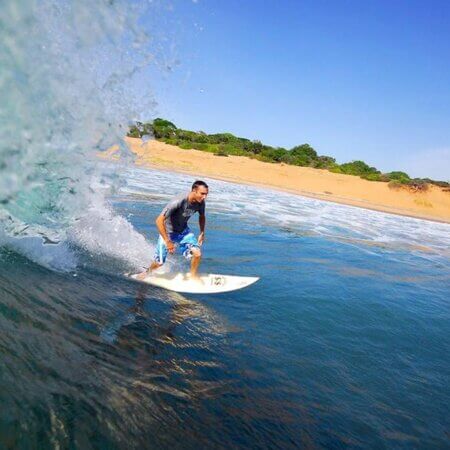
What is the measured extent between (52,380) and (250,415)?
1516mm

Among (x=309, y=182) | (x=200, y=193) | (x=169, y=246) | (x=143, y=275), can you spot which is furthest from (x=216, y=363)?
(x=309, y=182)

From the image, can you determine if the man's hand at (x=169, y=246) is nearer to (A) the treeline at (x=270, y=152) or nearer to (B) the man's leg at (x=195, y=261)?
(B) the man's leg at (x=195, y=261)

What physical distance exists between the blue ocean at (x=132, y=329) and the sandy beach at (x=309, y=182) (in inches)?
899

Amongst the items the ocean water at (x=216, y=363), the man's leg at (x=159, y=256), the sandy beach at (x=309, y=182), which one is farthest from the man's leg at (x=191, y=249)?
the sandy beach at (x=309, y=182)

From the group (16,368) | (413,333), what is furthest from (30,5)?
(413,333)

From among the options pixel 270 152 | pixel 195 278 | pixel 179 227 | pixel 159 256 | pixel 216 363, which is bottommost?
pixel 216 363

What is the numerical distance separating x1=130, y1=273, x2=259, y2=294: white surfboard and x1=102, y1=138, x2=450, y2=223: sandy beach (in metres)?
22.9

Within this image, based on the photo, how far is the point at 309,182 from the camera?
1356 inches

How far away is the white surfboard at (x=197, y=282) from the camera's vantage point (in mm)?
6121

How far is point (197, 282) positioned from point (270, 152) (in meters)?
40.2

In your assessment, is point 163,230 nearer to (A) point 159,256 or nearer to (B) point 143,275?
(A) point 159,256

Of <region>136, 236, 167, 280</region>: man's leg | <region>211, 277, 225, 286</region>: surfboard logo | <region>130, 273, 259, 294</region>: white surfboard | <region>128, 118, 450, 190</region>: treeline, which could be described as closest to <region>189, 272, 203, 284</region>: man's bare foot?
<region>130, 273, 259, 294</region>: white surfboard

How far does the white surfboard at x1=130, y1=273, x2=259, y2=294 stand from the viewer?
612cm

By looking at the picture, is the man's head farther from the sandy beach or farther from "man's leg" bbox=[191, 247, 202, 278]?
the sandy beach
